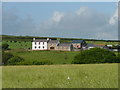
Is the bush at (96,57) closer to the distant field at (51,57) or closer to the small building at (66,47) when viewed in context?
the distant field at (51,57)

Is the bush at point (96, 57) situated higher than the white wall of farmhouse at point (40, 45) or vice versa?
the white wall of farmhouse at point (40, 45)

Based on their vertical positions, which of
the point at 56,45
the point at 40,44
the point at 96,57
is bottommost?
the point at 96,57

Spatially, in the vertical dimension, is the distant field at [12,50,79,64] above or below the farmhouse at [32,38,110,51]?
below

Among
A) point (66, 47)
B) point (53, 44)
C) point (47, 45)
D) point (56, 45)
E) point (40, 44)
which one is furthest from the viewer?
point (40, 44)

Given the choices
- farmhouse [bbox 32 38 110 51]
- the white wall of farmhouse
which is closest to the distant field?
farmhouse [bbox 32 38 110 51]

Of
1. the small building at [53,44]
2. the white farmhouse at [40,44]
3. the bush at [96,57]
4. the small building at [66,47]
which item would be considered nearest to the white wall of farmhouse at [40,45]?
the white farmhouse at [40,44]

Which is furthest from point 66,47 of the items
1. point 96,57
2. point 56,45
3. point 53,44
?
point 96,57

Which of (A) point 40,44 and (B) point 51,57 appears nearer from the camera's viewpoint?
(B) point 51,57

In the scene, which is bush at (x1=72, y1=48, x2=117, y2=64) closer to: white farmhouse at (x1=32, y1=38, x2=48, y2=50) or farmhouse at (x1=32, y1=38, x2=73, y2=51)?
farmhouse at (x1=32, y1=38, x2=73, y2=51)

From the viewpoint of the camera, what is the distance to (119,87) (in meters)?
10.2

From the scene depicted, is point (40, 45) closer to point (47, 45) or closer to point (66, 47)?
point (47, 45)

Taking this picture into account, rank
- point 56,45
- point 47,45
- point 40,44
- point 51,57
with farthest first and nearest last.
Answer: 1. point 40,44
2. point 47,45
3. point 56,45
4. point 51,57

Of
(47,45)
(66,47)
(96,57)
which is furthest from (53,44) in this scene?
(96,57)

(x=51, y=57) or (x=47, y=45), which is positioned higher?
(x=47, y=45)
